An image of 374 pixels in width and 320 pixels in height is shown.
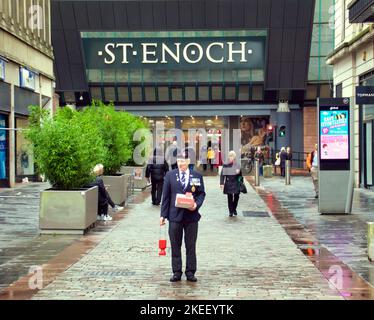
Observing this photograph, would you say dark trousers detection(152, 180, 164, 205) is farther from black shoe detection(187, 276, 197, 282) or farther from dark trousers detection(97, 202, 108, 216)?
black shoe detection(187, 276, 197, 282)

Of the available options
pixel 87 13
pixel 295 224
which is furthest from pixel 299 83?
pixel 295 224

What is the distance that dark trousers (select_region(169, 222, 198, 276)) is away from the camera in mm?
8727

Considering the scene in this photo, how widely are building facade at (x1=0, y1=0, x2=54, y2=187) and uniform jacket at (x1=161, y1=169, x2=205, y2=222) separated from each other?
54.5 ft

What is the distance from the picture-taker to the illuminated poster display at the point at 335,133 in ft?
54.0

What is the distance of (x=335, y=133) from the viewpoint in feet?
54.2

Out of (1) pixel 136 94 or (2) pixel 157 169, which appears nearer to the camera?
(2) pixel 157 169

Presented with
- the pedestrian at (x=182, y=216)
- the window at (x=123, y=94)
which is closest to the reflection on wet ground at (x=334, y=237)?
the pedestrian at (x=182, y=216)

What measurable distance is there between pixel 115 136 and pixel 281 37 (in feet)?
105

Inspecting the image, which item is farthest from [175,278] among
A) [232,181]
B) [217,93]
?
[217,93]

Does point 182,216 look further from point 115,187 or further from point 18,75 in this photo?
point 18,75

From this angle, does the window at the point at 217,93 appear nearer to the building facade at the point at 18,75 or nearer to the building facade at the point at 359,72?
the building facade at the point at 18,75

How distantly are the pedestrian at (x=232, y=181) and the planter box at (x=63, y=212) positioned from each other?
452cm

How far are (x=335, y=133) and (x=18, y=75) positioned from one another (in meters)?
17.1
